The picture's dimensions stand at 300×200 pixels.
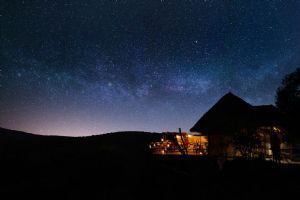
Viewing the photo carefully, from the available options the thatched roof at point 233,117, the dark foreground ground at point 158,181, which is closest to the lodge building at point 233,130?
the thatched roof at point 233,117

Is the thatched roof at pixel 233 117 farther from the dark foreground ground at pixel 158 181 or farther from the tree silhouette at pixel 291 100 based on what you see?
the dark foreground ground at pixel 158 181

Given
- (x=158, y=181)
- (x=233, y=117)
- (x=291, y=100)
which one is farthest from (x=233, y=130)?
(x=158, y=181)

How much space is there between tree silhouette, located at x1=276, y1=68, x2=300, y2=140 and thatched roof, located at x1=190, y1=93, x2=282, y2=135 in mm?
1050

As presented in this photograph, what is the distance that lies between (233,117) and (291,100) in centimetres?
531

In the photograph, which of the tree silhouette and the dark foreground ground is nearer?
the dark foreground ground

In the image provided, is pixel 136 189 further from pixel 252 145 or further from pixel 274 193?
pixel 252 145

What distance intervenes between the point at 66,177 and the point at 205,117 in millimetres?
13578

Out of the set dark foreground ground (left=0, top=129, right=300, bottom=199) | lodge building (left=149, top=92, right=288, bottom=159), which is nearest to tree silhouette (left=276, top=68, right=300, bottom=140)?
lodge building (left=149, top=92, right=288, bottom=159)

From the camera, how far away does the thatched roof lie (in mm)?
16031

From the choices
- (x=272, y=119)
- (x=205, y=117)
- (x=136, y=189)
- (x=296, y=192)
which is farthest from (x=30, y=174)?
(x=272, y=119)

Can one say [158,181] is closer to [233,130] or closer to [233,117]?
[233,130]

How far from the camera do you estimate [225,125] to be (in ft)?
57.8

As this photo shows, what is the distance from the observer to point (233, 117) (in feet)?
62.5

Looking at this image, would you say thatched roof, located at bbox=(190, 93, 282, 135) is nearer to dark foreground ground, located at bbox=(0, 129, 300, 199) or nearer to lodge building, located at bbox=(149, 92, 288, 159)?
lodge building, located at bbox=(149, 92, 288, 159)
